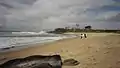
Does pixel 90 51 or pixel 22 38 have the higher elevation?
pixel 22 38

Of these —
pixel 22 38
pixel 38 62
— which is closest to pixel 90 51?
pixel 38 62

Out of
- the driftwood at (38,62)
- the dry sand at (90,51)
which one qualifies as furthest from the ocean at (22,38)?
the driftwood at (38,62)

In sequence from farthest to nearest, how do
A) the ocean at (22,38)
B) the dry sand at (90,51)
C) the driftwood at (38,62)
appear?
the ocean at (22,38), the dry sand at (90,51), the driftwood at (38,62)

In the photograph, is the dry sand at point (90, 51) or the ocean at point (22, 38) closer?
the dry sand at point (90, 51)

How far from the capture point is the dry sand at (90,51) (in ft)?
7.02

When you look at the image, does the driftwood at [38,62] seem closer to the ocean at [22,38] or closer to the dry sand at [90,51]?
the dry sand at [90,51]

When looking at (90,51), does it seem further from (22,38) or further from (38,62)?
(22,38)

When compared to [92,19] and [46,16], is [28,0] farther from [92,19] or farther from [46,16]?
[92,19]

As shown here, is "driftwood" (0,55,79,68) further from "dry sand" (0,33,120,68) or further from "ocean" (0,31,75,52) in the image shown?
"ocean" (0,31,75,52)

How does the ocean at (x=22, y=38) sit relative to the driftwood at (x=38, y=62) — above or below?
above

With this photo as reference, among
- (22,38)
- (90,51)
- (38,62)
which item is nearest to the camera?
(38,62)

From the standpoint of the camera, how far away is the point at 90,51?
2.23 m

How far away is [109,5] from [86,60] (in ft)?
2.24

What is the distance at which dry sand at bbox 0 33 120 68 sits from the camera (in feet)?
7.02
